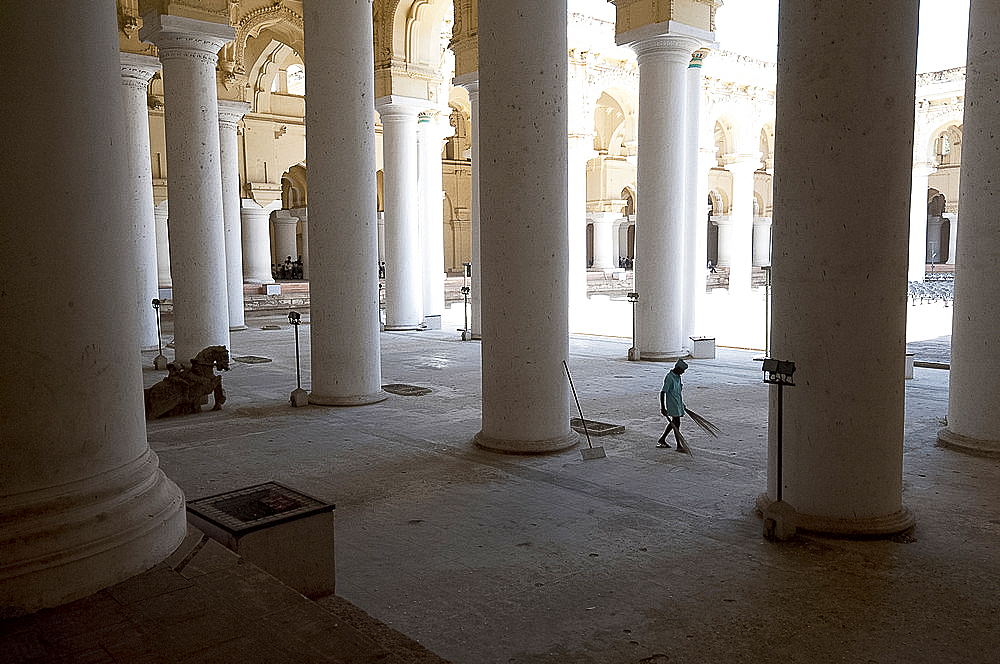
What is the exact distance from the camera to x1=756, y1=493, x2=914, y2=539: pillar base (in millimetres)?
4719

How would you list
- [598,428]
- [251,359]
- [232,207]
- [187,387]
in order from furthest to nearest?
[232,207], [251,359], [187,387], [598,428]

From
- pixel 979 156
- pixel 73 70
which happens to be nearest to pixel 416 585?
pixel 73 70

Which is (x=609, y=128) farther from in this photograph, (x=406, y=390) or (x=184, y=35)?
(x=406, y=390)

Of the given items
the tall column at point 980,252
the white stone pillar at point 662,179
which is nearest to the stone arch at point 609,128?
the white stone pillar at point 662,179

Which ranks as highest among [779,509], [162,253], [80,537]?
[162,253]

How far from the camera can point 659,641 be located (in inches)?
138

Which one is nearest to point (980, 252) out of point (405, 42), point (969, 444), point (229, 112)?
point (969, 444)

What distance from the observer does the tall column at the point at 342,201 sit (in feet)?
28.0

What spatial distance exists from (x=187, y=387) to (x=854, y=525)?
21.6ft

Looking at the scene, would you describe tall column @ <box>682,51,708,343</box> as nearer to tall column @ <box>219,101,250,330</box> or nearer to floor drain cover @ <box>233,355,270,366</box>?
floor drain cover @ <box>233,355,270,366</box>

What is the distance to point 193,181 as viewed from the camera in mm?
11281

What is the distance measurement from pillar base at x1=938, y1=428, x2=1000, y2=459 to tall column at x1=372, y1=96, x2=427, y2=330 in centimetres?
1113

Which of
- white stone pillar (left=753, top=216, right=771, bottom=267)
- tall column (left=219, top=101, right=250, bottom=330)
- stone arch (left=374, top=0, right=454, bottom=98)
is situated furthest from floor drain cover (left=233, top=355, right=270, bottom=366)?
white stone pillar (left=753, top=216, right=771, bottom=267)

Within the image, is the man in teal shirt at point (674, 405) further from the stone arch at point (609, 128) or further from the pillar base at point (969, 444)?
the stone arch at point (609, 128)
